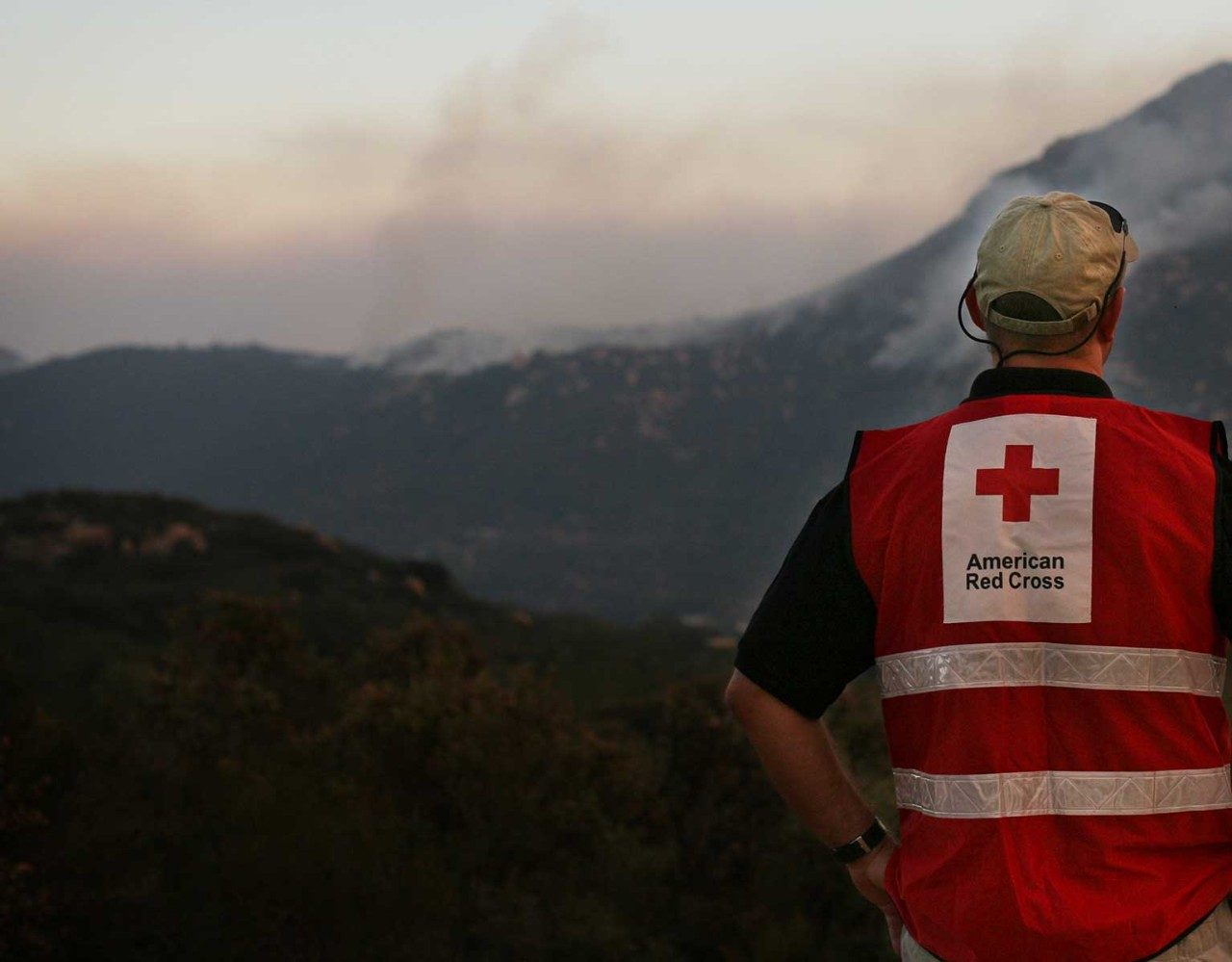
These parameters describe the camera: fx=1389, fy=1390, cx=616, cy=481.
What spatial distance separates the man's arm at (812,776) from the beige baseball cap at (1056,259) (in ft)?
2.56

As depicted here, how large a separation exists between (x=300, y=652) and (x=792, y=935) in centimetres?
1095

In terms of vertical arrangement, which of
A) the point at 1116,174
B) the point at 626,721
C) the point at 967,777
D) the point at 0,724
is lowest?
the point at 626,721

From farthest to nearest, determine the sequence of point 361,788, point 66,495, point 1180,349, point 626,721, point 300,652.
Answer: point 1180,349 → point 66,495 → point 626,721 → point 300,652 → point 361,788

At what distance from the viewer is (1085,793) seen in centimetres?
215

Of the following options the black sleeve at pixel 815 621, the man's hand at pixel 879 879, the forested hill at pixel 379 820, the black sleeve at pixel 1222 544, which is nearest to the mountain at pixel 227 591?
the forested hill at pixel 379 820

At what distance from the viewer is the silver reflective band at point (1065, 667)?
2143 millimetres

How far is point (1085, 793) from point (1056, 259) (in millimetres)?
878

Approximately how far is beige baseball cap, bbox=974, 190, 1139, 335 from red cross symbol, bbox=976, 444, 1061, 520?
0.79 feet

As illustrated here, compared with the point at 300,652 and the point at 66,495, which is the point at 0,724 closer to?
the point at 300,652

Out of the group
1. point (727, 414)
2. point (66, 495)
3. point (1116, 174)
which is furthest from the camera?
point (727, 414)

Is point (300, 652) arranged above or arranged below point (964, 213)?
below

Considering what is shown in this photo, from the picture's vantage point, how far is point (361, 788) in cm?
1071

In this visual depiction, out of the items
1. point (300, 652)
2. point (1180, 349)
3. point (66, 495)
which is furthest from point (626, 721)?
point (1180, 349)

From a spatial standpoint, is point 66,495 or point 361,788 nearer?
point 361,788
